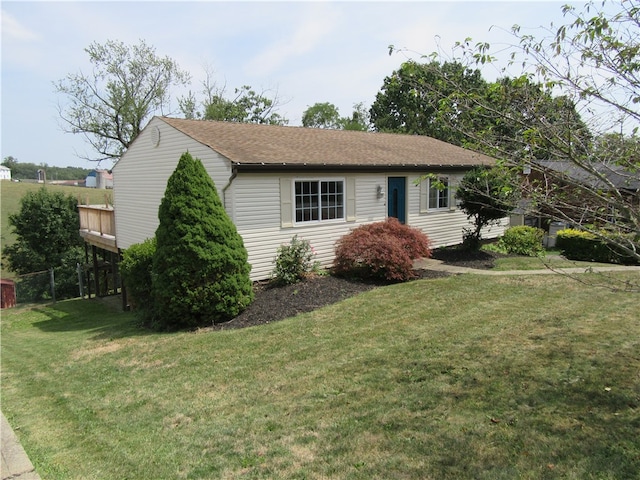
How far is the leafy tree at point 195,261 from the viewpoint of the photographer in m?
8.90

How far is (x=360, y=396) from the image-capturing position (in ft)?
16.0

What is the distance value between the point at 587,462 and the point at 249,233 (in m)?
8.83

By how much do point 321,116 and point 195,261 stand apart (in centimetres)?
4721

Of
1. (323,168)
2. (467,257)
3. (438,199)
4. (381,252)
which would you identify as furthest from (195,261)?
(438,199)

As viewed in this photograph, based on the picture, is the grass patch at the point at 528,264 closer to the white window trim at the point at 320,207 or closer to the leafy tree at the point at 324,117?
the white window trim at the point at 320,207

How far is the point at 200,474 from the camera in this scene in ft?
12.3

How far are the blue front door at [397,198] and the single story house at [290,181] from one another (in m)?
0.03

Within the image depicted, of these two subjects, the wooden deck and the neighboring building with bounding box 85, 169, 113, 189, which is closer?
the wooden deck

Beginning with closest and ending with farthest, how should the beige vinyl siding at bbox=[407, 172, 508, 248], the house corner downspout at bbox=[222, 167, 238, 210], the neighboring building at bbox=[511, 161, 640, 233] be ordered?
the neighboring building at bbox=[511, 161, 640, 233] < the house corner downspout at bbox=[222, 167, 238, 210] < the beige vinyl siding at bbox=[407, 172, 508, 248]

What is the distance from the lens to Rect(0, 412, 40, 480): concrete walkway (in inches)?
152

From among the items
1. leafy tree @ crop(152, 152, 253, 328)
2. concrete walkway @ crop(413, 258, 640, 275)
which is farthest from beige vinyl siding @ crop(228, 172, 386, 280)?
concrete walkway @ crop(413, 258, 640, 275)

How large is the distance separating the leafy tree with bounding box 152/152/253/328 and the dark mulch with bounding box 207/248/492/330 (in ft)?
1.23

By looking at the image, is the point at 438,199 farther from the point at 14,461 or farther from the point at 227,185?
the point at 14,461

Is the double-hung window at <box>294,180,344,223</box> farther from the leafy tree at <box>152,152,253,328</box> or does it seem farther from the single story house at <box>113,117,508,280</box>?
the leafy tree at <box>152,152,253,328</box>
